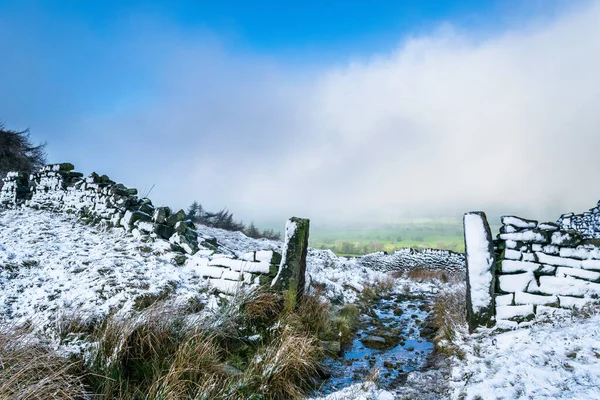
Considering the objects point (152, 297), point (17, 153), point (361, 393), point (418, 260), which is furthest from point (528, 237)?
point (17, 153)

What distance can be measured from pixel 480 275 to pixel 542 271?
828 mm

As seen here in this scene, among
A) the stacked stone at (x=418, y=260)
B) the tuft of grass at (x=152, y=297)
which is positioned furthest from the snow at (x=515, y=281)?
the stacked stone at (x=418, y=260)

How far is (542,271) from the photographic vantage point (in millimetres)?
4750

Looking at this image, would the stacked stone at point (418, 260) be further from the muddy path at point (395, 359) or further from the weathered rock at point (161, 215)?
the weathered rock at point (161, 215)

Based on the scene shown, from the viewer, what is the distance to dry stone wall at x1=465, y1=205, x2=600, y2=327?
4.62 metres

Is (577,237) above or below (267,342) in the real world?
above

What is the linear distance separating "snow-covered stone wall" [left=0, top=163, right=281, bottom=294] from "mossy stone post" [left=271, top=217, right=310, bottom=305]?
0.21m

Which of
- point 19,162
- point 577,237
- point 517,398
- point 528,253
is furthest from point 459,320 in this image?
point 19,162

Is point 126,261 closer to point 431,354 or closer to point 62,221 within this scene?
point 62,221

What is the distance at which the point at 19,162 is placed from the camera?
67.5ft

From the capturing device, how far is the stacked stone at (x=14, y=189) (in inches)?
456

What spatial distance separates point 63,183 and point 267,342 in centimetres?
926

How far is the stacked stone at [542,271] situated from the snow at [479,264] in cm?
21

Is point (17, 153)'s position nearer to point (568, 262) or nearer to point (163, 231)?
point (163, 231)
